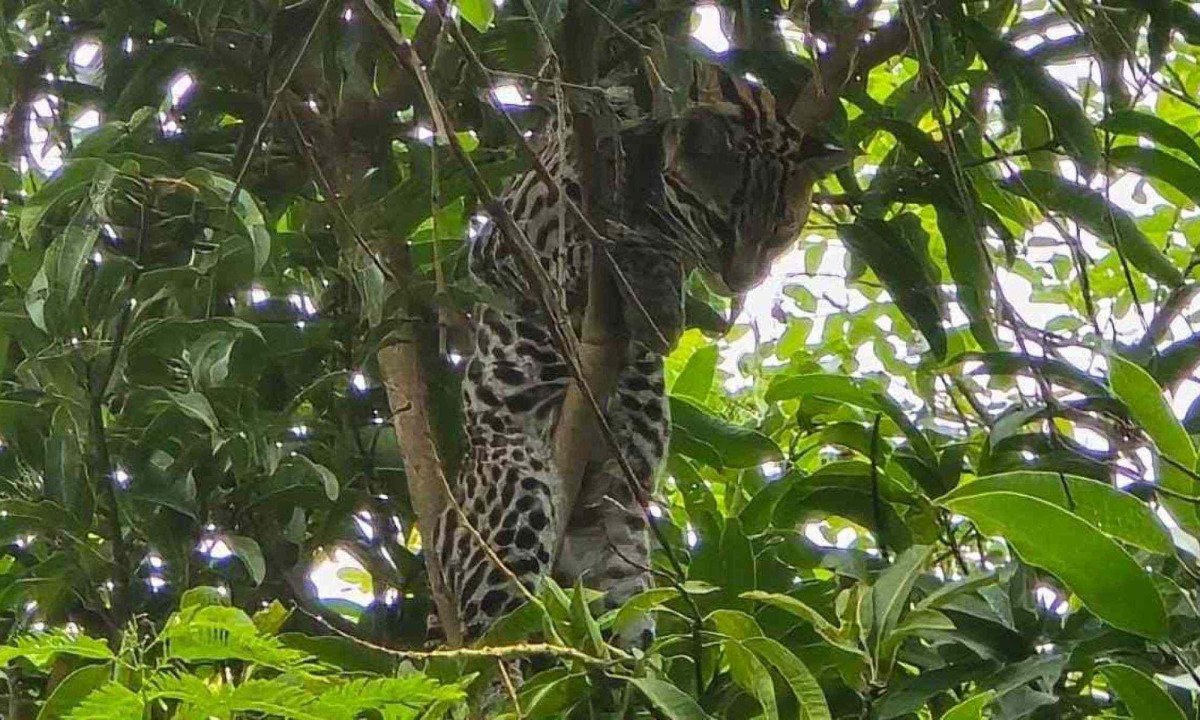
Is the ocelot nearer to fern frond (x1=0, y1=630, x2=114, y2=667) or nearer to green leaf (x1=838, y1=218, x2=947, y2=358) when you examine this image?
green leaf (x1=838, y1=218, x2=947, y2=358)

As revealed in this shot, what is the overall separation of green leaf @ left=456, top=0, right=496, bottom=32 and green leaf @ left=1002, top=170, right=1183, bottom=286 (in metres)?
0.45

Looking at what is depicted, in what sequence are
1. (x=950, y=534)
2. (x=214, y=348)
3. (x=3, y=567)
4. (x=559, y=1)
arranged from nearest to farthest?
1. (x=559, y=1)
2. (x=214, y=348)
3. (x=950, y=534)
4. (x=3, y=567)

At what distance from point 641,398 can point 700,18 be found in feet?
1.29

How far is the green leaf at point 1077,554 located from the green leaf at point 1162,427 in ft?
0.35

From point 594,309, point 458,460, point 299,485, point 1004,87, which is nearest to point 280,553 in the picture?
point 299,485

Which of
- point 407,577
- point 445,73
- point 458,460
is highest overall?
point 445,73

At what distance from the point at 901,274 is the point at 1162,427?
1.24 feet

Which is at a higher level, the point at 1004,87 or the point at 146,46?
the point at 146,46

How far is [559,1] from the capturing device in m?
0.88

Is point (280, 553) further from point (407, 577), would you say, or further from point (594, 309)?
point (594, 309)

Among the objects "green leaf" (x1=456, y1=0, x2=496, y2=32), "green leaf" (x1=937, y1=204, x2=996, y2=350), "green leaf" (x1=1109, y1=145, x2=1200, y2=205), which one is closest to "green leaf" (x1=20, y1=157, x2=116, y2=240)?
"green leaf" (x1=456, y1=0, x2=496, y2=32)

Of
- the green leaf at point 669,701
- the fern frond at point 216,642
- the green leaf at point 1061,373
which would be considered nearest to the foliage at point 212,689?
the fern frond at point 216,642

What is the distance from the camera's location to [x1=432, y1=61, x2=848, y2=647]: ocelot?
4.60 ft

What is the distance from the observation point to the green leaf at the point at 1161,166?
1.12 meters
